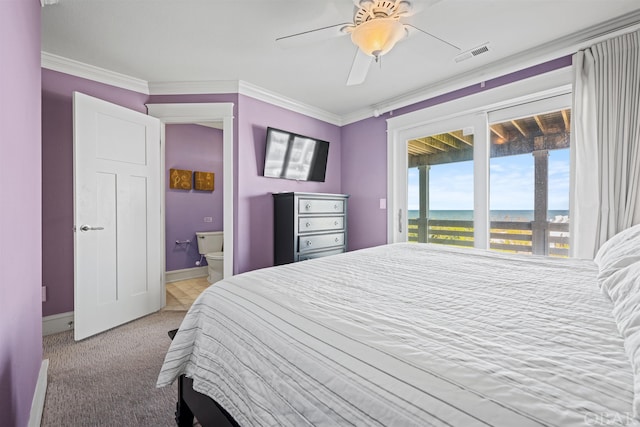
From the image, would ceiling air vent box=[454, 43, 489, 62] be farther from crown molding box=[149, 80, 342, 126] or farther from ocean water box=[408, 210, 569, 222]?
crown molding box=[149, 80, 342, 126]

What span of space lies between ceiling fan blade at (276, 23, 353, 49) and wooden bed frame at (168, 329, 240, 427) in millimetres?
1806

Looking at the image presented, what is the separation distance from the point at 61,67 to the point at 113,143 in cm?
78

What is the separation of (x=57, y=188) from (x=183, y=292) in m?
1.84

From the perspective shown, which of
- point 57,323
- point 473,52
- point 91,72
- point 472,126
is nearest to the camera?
point 473,52

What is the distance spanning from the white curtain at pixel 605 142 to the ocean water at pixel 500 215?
→ 271mm

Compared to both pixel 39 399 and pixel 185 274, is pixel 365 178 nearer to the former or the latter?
pixel 185 274

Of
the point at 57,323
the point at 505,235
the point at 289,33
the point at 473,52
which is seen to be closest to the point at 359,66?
the point at 289,33

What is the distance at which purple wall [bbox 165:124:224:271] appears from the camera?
4281 mm

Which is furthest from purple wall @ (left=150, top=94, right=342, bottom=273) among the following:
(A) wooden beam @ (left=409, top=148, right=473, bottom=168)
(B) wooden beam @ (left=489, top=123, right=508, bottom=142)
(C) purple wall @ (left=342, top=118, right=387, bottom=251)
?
(B) wooden beam @ (left=489, top=123, right=508, bottom=142)

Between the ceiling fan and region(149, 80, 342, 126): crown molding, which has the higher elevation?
region(149, 80, 342, 126): crown molding

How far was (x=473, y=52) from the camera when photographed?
94.7 inches

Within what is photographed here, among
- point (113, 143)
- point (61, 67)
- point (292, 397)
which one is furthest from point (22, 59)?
point (292, 397)

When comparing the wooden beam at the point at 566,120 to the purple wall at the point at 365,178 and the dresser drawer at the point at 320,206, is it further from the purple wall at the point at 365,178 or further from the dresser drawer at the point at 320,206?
the dresser drawer at the point at 320,206

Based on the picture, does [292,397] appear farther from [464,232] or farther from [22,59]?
[464,232]
